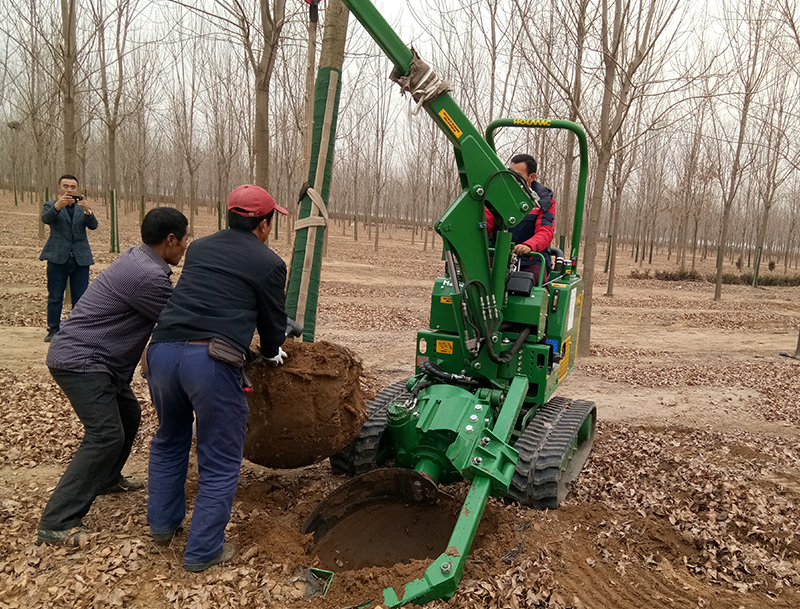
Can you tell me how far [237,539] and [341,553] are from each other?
2.09ft

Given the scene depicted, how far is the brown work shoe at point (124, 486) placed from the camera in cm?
414

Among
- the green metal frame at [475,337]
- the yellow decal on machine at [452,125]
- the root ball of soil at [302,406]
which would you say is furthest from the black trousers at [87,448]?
the yellow decal on machine at [452,125]

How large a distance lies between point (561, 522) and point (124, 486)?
3076mm

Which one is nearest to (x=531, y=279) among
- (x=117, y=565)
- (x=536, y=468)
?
(x=536, y=468)

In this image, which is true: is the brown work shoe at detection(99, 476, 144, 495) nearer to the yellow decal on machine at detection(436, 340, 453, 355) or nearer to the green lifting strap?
the green lifting strap

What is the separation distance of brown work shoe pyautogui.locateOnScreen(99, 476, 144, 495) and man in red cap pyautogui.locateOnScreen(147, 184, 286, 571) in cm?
117

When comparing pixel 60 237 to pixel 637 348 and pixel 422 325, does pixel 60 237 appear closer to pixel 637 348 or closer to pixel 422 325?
pixel 422 325

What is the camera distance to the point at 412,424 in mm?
4191

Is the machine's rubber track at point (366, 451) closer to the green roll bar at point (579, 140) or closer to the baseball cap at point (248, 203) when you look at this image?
the baseball cap at point (248, 203)

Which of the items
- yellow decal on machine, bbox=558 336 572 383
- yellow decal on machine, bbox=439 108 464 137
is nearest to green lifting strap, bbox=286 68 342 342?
yellow decal on machine, bbox=439 108 464 137

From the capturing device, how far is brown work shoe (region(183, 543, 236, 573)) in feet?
10.4

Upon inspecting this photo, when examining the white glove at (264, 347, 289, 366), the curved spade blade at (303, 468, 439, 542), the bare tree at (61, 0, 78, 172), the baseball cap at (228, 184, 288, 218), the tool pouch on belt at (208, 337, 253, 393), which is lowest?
the curved spade blade at (303, 468, 439, 542)

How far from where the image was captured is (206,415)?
3164 mm

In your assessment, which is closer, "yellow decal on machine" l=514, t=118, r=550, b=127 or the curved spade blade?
the curved spade blade
